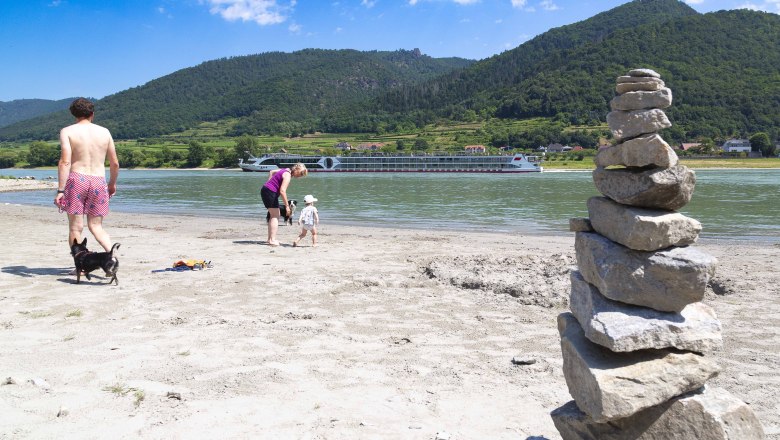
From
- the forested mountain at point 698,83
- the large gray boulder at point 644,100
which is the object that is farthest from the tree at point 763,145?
the large gray boulder at point 644,100

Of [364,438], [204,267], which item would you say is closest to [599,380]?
[364,438]

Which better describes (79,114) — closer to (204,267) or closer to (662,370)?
(204,267)

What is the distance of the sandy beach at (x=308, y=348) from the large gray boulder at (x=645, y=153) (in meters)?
1.96

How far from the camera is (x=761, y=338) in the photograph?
629 centimetres

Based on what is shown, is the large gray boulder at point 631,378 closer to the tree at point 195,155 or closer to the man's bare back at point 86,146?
the man's bare back at point 86,146

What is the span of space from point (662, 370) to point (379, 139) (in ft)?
563

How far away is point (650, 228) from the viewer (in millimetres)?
3381

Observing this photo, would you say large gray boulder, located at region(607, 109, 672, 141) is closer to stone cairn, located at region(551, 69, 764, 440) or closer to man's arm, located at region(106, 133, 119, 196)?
stone cairn, located at region(551, 69, 764, 440)

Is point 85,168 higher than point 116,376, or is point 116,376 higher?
point 85,168

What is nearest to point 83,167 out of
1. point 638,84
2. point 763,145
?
point 638,84

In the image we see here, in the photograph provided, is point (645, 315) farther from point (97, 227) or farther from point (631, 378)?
point (97, 227)

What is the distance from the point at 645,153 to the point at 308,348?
3.69 m

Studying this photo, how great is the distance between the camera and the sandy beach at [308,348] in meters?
4.14

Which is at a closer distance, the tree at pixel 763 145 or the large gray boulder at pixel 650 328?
the large gray boulder at pixel 650 328
